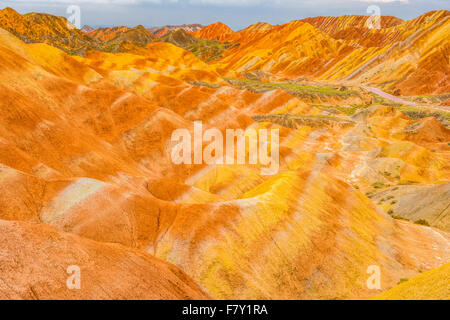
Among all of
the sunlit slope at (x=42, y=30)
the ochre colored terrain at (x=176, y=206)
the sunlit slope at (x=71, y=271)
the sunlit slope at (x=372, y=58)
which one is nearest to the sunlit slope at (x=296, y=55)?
the sunlit slope at (x=372, y=58)

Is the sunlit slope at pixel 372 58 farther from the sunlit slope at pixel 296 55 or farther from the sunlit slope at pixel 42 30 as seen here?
the sunlit slope at pixel 42 30

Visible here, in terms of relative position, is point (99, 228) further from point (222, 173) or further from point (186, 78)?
point (186, 78)

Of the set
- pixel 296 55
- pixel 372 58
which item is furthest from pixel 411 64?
pixel 296 55

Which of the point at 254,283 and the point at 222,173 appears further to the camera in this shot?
the point at 222,173

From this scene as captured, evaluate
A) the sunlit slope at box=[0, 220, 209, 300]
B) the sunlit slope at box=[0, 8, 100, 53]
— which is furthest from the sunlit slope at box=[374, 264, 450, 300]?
the sunlit slope at box=[0, 8, 100, 53]

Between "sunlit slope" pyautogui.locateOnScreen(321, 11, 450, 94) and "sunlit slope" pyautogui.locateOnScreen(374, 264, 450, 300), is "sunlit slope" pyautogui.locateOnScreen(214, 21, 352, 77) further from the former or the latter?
"sunlit slope" pyautogui.locateOnScreen(374, 264, 450, 300)

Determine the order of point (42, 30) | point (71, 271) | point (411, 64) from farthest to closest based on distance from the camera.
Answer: point (42, 30) → point (411, 64) → point (71, 271)

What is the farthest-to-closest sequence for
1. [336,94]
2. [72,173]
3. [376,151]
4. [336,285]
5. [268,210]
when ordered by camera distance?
[336,94] < [376,151] < [72,173] < [268,210] < [336,285]

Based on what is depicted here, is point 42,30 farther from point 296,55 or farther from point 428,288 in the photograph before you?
point 428,288

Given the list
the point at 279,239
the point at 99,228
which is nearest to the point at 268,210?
the point at 279,239
